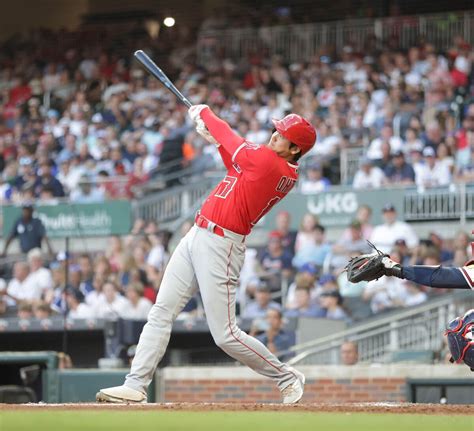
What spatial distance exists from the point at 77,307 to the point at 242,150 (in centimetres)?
627

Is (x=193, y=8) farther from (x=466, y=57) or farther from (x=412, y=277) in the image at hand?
(x=412, y=277)

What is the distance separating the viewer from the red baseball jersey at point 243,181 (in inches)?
268

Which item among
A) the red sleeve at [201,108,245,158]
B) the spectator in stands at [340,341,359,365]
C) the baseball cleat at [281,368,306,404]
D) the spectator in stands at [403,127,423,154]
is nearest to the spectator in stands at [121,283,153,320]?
the spectator in stands at [340,341,359,365]

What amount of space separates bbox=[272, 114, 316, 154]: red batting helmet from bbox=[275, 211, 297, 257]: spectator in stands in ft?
21.1

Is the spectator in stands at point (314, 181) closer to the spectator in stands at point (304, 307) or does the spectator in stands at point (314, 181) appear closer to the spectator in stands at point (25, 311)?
the spectator in stands at point (304, 307)

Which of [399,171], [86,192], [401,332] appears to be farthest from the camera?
[86,192]

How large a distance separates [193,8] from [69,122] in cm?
334

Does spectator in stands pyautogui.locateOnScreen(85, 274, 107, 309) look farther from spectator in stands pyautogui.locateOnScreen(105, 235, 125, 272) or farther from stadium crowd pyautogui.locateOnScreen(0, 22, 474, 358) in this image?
spectator in stands pyautogui.locateOnScreen(105, 235, 125, 272)

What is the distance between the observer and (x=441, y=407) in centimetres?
623

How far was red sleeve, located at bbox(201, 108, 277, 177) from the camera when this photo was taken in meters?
6.79

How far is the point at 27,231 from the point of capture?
1405cm

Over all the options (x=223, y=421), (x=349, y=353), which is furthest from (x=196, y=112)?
(x=349, y=353)

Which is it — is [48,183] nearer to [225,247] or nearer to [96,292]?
[96,292]

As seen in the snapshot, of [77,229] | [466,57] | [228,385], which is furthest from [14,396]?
[466,57]
